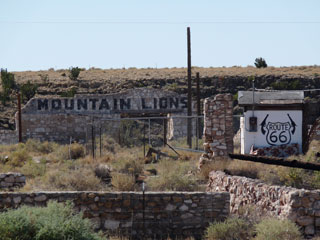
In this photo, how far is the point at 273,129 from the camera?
2111 cm

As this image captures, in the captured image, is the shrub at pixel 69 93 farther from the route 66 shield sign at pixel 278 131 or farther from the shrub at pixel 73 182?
the shrub at pixel 73 182

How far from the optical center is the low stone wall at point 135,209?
11.0 meters

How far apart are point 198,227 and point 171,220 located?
586 millimetres

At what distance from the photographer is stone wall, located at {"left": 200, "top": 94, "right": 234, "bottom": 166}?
62.0 feet

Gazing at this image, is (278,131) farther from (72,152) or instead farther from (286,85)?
(286,85)

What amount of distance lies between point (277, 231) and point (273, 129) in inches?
472

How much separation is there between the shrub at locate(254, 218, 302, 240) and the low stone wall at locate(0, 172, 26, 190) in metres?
8.93

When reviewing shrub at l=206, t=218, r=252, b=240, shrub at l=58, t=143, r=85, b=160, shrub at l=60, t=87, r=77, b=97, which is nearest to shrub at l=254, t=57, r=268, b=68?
shrub at l=60, t=87, r=77, b=97

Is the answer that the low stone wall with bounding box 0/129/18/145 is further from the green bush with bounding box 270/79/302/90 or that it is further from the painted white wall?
the green bush with bounding box 270/79/302/90

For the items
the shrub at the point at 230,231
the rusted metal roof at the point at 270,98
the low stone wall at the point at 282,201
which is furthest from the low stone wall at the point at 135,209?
the rusted metal roof at the point at 270,98

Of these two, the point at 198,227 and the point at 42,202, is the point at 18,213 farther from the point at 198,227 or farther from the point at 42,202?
the point at 198,227

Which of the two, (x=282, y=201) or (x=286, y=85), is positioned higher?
(x=286, y=85)

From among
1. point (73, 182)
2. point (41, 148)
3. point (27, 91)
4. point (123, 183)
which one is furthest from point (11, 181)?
point (27, 91)

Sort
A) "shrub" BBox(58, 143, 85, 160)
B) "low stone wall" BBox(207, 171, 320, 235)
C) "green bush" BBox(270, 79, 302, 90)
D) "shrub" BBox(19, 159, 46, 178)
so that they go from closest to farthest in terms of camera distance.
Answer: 1. "low stone wall" BBox(207, 171, 320, 235)
2. "shrub" BBox(19, 159, 46, 178)
3. "shrub" BBox(58, 143, 85, 160)
4. "green bush" BBox(270, 79, 302, 90)
